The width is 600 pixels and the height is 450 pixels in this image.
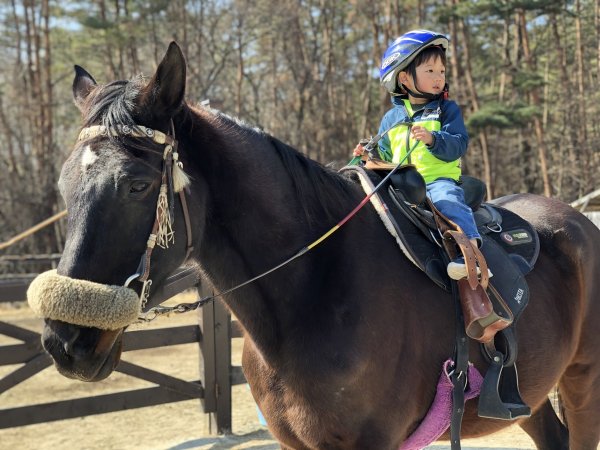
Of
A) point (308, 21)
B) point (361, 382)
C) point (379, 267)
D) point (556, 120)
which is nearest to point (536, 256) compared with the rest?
point (379, 267)

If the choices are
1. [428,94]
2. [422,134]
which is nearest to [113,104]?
[422,134]

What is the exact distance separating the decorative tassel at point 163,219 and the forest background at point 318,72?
1920cm

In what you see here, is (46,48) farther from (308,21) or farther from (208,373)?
(208,373)

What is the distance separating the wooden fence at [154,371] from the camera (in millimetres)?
5418

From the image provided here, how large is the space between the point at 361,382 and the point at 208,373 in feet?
14.1

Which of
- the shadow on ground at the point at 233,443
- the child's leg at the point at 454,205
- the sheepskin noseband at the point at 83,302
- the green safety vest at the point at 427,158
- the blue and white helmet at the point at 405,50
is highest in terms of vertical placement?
the blue and white helmet at the point at 405,50

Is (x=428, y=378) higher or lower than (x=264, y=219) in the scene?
lower

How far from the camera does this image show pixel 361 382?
2289mm

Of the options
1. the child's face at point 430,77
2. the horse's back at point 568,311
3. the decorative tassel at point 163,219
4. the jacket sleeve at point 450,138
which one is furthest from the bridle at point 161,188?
the horse's back at point 568,311

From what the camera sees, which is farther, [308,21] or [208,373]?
[308,21]

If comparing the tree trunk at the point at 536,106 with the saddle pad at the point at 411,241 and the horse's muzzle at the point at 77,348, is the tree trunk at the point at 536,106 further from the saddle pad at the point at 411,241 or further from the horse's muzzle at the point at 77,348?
the horse's muzzle at the point at 77,348

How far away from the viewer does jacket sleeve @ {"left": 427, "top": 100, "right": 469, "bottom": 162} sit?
8.98 feet

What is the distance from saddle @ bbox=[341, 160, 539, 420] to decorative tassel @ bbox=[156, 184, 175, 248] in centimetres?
98

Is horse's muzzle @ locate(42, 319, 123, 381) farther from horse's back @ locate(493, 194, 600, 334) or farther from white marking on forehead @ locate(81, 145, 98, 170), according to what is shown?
horse's back @ locate(493, 194, 600, 334)
